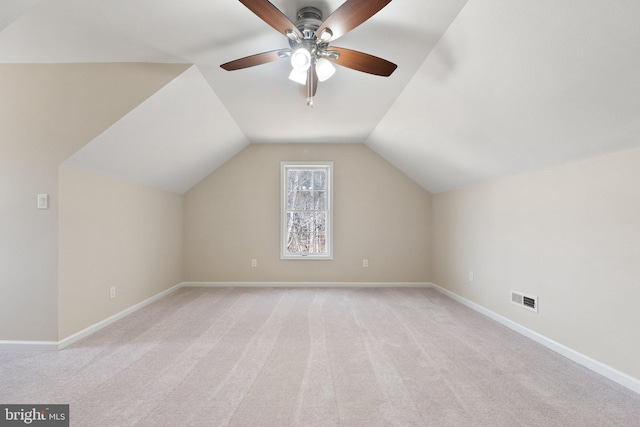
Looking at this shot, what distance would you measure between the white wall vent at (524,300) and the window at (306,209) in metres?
2.72

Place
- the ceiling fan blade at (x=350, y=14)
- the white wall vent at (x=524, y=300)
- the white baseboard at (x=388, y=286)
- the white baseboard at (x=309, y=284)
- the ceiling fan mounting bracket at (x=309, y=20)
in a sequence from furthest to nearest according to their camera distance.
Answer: the white baseboard at (x=309, y=284)
the white wall vent at (x=524, y=300)
the white baseboard at (x=388, y=286)
the ceiling fan mounting bracket at (x=309, y=20)
the ceiling fan blade at (x=350, y=14)

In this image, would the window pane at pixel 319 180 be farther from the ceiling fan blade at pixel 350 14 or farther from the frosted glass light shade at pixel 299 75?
the ceiling fan blade at pixel 350 14

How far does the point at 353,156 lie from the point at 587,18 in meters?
3.85

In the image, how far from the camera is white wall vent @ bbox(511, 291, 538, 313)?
297 centimetres

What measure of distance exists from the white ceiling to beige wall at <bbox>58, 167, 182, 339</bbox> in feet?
0.82

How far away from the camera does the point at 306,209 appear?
5422 mm

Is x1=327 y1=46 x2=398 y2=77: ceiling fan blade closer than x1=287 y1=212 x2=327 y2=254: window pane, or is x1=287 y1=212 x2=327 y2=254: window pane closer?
x1=327 y1=46 x2=398 y2=77: ceiling fan blade

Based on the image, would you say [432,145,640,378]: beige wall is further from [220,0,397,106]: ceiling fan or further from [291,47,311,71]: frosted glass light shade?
[291,47,311,71]: frosted glass light shade

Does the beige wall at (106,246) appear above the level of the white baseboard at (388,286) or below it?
above

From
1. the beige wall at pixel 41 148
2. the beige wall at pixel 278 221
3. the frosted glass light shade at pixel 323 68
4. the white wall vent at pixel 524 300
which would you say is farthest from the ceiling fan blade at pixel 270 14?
the beige wall at pixel 278 221

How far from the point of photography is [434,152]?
3939 millimetres

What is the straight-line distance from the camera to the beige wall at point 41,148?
269cm

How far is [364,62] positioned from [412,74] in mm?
840

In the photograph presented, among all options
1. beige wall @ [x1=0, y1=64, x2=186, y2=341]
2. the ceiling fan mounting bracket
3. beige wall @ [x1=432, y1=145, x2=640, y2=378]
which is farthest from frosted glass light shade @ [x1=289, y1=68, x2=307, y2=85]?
beige wall @ [x1=432, y1=145, x2=640, y2=378]
